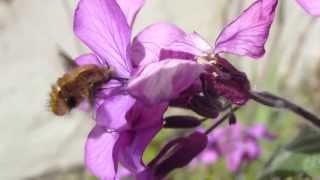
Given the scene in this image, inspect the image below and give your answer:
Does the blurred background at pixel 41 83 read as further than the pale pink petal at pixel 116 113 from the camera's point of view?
Yes

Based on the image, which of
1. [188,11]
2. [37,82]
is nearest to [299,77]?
[188,11]

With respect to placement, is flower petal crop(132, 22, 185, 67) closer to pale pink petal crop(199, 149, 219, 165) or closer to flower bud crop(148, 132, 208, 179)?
flower bud crop(148, 132, 208, 179)

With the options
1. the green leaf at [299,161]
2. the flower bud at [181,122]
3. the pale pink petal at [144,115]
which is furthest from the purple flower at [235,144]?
the pale pink petal at [144,115]

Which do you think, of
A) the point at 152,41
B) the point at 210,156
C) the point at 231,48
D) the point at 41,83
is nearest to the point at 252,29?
the point at 231,48

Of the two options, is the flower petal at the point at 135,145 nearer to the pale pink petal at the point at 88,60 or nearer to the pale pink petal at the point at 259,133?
the pale pink petal at the point at 88,60

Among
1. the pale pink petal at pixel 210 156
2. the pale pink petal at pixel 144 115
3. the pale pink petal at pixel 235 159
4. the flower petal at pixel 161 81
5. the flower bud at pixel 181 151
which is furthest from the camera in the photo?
the pale pink petal at pixel 210 156

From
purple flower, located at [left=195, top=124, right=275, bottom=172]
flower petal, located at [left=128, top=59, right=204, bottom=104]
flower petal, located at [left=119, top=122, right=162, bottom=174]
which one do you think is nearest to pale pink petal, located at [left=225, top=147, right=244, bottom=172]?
purple flower, located at [left=195, top=124, right=275, bottom=172]
